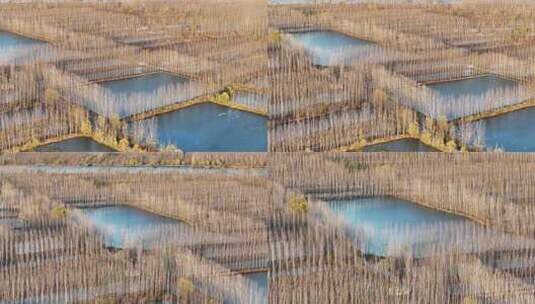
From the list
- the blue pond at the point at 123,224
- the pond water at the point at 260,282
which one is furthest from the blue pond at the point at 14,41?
the pond water at the point at 260,282

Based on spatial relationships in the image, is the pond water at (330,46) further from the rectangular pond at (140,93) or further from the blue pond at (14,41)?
the blue pond at (14,41)

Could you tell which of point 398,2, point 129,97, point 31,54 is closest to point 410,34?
point 398,2

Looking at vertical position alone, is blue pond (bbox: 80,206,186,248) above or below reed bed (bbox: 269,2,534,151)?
below

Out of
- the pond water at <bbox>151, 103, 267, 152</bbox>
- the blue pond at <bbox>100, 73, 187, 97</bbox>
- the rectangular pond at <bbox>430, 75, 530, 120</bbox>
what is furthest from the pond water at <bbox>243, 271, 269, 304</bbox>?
the rectangular pond at <bbox>430, 75, 530, 120</bbox>

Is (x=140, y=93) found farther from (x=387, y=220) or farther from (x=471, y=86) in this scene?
(x=471, y=86)

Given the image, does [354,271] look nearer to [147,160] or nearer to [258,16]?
[147,160]

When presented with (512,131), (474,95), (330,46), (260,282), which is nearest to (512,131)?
(512,131)

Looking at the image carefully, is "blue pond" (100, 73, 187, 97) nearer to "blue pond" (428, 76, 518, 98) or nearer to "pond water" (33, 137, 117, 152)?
"pond water" (33, 137, 117, 152)
